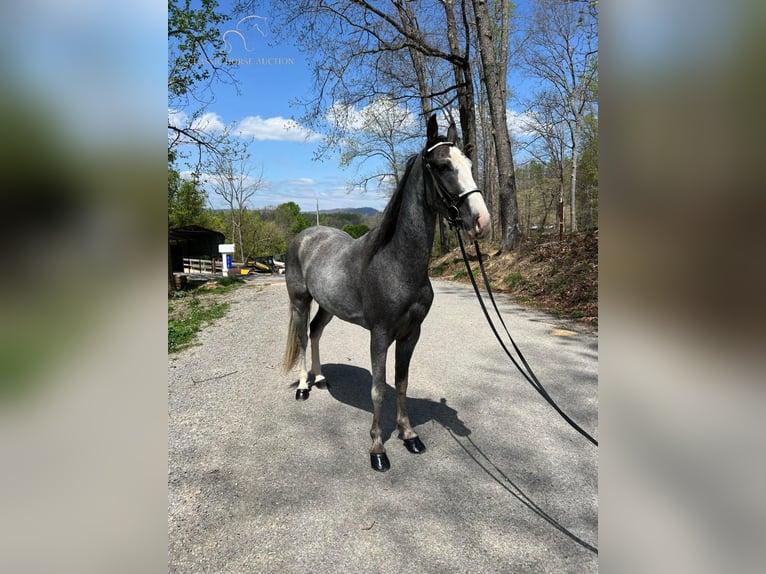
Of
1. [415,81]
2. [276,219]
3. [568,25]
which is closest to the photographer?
[415,81]

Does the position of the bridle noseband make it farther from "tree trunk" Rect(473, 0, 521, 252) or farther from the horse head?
"tree trunk" Rect(473, 0, 521, 252)

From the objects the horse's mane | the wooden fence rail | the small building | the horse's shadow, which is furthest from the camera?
the wooden fence rail

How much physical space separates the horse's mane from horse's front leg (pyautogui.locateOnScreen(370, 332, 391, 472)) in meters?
0.63

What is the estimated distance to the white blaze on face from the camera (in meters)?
2.22

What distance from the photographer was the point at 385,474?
2.79m

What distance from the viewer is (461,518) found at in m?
2.31

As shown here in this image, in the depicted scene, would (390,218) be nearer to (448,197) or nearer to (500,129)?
(448,197)

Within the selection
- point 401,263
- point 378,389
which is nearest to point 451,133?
point 401,263

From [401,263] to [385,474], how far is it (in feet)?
4.84

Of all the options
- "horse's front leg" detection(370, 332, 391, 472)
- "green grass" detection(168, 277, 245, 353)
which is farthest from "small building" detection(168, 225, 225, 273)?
"horse's front leg" detection(370, 332, 391, 472)
